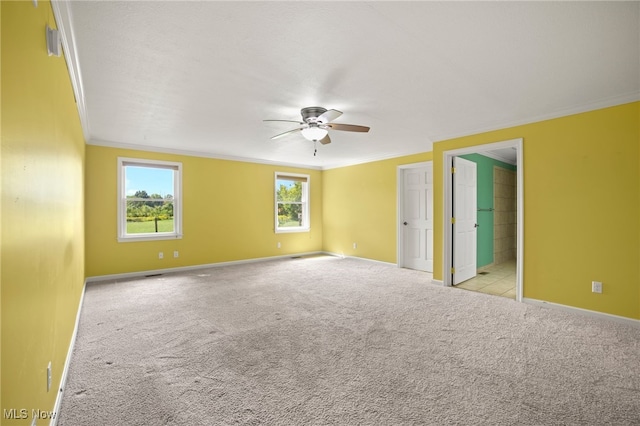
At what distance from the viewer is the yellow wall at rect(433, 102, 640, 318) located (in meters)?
3.07

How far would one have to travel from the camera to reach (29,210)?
4.19ft

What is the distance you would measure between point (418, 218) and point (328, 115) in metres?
→ 3.70

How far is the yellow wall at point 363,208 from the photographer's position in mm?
6340

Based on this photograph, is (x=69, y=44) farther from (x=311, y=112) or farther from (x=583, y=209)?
(x=583, y=209)

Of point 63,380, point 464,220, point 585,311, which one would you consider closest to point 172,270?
point 63,380

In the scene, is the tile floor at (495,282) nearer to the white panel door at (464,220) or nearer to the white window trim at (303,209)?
the white panel door at (464,220)

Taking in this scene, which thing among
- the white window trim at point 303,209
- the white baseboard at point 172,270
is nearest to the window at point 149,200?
the white baseboard at point 172,270

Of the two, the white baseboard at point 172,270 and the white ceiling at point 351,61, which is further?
the white baseboard at point 172,270

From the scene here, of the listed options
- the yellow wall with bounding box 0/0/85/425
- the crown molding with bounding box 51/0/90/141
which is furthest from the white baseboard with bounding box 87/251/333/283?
the yellow wall with bounding box 0/0/85/425

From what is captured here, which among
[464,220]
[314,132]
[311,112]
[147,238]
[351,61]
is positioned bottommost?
[147,238]

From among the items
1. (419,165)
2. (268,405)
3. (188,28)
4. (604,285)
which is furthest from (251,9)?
(419,165)

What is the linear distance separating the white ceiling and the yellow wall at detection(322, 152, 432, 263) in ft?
7.96

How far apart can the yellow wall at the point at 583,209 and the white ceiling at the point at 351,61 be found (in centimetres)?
27

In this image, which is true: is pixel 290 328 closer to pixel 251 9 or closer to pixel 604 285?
pixel 251 9
